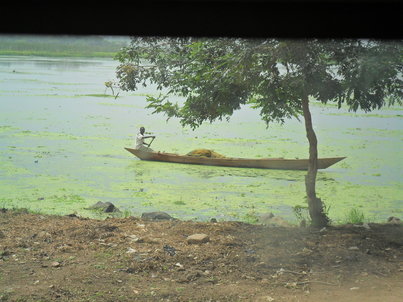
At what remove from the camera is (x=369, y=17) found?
2.38 metres

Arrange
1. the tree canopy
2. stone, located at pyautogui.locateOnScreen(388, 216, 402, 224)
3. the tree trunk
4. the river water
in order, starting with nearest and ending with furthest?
the tree canopy, the tree trunk, stone, located at pyautogui.locateOnScreen(388, 216, 402, 224), the river water

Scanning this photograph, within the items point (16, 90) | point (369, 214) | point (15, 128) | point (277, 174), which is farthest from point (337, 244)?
point (16, 90)

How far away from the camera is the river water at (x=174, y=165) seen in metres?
6.70

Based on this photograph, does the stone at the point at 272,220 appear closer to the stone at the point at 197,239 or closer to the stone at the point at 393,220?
the stone at the point at 197,239

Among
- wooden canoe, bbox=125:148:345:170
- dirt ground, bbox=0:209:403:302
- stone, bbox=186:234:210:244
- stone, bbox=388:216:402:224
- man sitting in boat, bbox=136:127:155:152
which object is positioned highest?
man sitting in boat, bbox=136:127:155:152

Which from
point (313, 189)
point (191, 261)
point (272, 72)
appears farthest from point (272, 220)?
point (272, 72)

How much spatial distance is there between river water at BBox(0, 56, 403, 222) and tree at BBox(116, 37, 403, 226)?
1.10 m

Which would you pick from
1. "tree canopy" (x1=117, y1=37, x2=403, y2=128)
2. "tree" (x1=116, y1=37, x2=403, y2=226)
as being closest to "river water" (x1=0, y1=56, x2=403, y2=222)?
"tree" (x1=116, y1=37, x2=403, y2=226)

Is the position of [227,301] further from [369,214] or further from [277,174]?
[277,174]

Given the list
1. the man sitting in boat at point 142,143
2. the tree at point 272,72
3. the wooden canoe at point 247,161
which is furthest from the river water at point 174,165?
the tree at point 272,72

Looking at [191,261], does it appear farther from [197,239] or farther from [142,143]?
[142,143]

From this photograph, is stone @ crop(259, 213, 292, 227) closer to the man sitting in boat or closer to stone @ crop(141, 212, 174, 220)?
stone @ crop(141, 212, 174, 220)

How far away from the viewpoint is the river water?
6.70 m

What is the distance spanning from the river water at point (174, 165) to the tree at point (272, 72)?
110cm
